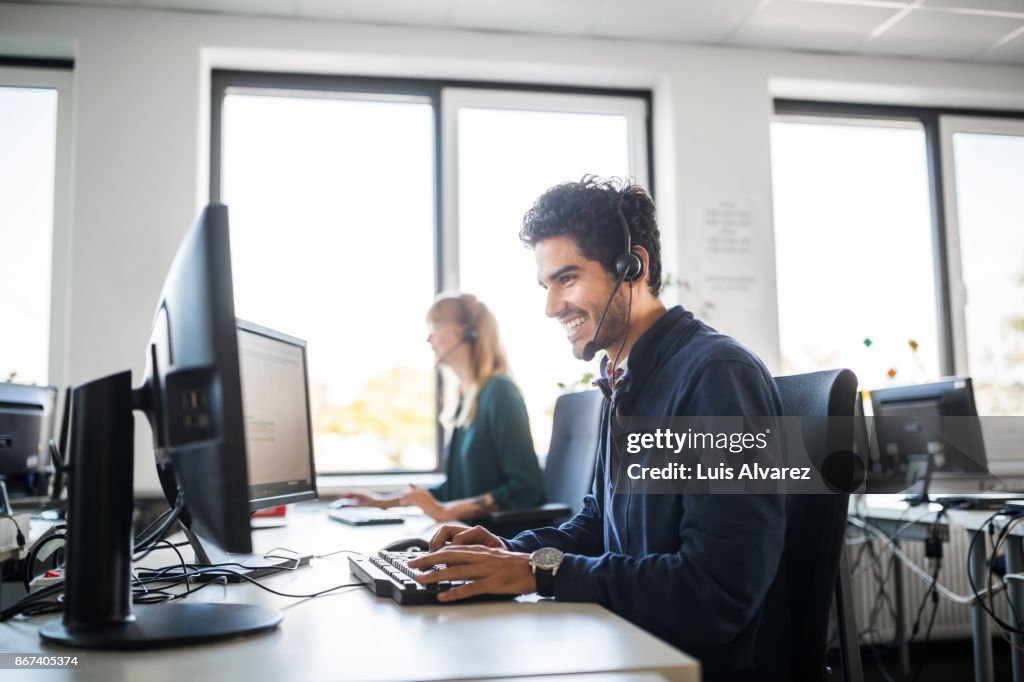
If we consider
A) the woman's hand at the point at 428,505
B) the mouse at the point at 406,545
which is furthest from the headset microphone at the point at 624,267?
the woman's hand at the point at 428,505

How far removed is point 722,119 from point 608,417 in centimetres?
268

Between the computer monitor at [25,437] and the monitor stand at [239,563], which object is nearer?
the monitor stand at [239,563]

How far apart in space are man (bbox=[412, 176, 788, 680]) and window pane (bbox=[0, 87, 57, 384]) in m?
2.67

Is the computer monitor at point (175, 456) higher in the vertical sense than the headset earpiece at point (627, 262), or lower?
lower

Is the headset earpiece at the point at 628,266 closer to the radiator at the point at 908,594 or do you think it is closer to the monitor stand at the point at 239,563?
the monitor stand at the point at 239,563

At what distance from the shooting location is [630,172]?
3.81 m

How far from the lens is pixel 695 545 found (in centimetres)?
102

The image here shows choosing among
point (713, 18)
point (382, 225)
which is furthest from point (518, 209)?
point (713, 18)

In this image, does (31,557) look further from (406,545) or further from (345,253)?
(345,253)

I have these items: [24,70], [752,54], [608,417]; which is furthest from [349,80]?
[608,417]

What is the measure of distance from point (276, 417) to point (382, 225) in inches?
85.5

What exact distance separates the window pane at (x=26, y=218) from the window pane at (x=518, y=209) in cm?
172

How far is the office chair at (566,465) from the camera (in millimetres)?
2254

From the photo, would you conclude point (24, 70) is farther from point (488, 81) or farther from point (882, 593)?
point (882, 593)
